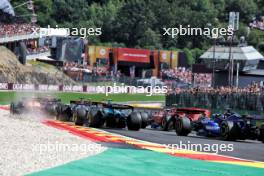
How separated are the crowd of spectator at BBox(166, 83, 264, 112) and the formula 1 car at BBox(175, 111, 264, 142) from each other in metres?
8.97

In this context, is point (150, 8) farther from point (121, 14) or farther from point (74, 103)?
point (74, 103)

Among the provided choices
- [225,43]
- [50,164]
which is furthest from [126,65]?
[50,164]

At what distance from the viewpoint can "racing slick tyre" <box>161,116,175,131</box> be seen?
72.0 feet

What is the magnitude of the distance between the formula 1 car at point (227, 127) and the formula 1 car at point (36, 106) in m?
7.47

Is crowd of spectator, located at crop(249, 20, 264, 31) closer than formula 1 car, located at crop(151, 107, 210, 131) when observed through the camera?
No

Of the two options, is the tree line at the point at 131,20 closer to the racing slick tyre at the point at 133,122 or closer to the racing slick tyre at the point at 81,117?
the racing slick tyre at the point at 81,117

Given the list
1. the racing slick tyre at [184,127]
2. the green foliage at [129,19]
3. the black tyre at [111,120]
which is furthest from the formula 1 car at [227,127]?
the green foliage at [129,19]

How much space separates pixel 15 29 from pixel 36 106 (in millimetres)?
42730

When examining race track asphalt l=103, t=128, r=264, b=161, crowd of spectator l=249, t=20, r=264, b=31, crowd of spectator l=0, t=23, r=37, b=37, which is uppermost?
crowd of spectator l=249, t=20, r=264, b=31

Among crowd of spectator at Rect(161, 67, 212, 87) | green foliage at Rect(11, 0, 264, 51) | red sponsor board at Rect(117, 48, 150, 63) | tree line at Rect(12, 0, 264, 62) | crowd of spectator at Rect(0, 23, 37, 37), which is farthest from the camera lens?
green foliage at Rect(11, 0, 264, 51)

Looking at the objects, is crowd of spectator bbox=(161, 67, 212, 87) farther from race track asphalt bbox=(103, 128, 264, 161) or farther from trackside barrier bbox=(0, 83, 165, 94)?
race track asphalt bbox=(103, 128, 264, 161)

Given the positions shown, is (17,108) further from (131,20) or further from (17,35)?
(131,20)

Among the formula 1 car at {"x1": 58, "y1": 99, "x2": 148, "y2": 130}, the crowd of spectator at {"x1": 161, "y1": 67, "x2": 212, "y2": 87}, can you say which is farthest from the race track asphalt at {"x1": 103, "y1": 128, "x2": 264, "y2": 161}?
the crowd of spectator at {"x1": 161, "y1": 67, "x2": 212, "y2": 87}

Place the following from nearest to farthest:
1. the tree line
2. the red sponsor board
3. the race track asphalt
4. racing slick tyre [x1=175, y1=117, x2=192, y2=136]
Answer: the race track asphalt → racing slick tyre [x1=175, y1=117, x2=192, y2=136] → the red sponsor board → the tree line
